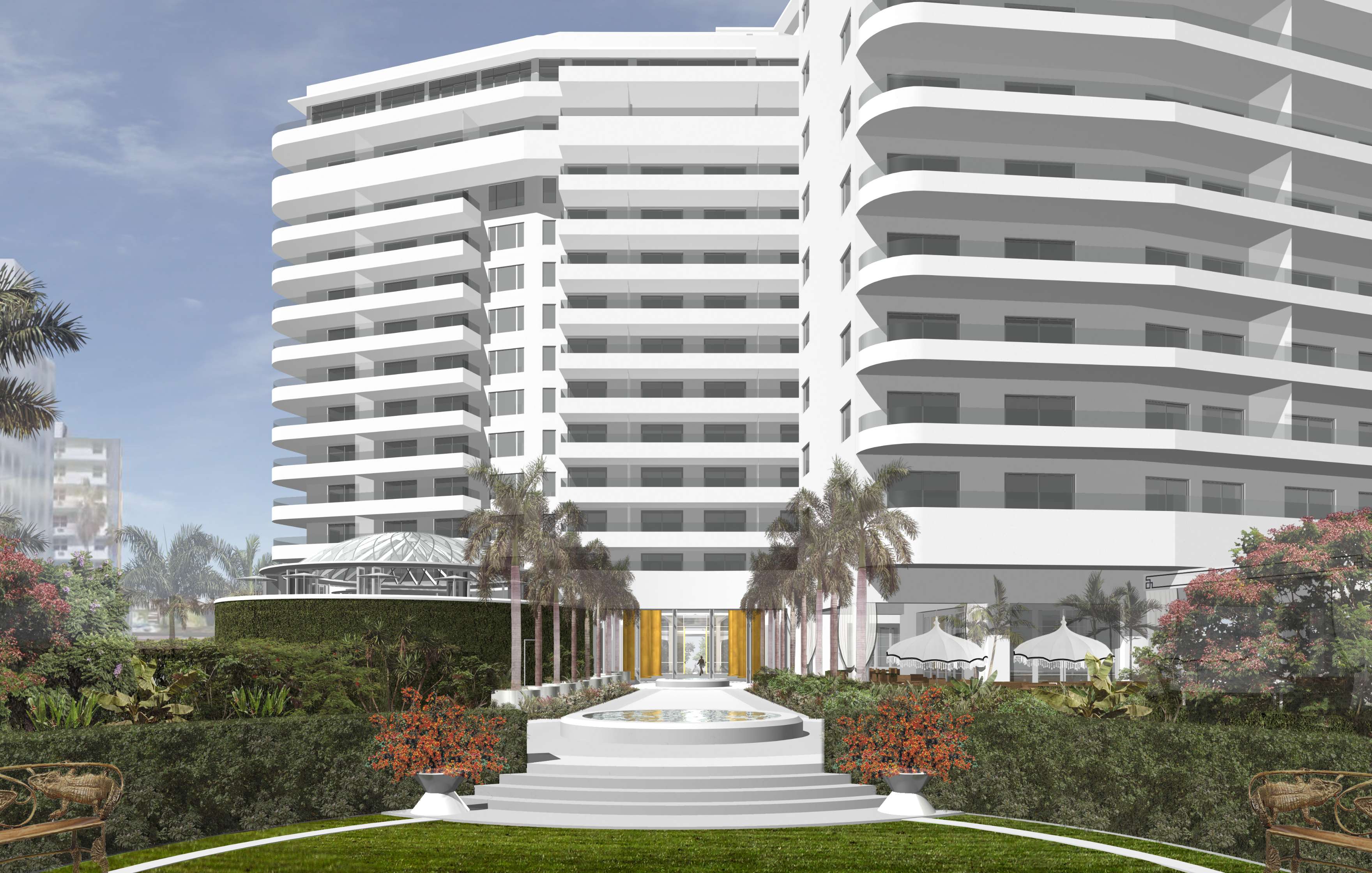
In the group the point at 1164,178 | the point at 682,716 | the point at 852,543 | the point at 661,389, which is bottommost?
the point at 682,716

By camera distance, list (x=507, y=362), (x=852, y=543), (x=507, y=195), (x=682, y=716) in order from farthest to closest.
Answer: (x=507, y=195) → (x=507, y=362) → (x=852, y=543) → (x=682, y=716)

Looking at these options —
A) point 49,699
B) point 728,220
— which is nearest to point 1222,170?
point 728,220

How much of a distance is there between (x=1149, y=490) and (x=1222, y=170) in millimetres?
15676

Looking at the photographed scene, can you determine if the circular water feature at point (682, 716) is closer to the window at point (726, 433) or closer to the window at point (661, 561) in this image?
the window at point (661, 561)

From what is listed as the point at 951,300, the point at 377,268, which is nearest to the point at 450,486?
the point at 377,268

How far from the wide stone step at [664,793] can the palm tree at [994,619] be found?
65.1ft

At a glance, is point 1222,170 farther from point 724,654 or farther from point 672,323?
point 724,654

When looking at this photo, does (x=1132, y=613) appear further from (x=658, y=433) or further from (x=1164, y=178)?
(x=658, y=433)

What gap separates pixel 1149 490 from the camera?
4747 cm

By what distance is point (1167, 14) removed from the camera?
161 ft

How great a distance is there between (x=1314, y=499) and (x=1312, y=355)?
7539mm

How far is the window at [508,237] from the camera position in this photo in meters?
82.6

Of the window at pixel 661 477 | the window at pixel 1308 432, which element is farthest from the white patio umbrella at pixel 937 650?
the window at pixel 661 477

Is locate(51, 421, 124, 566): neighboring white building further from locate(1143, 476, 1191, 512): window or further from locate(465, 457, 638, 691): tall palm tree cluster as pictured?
locate(1143, 476, 1191, 512): window
